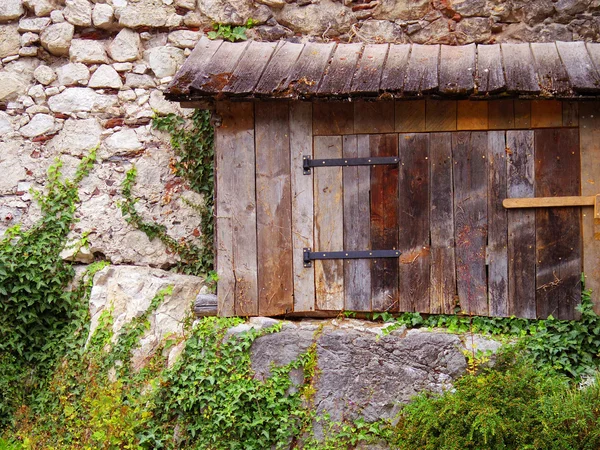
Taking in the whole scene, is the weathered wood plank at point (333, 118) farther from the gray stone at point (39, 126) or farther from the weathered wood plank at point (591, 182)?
the gray stone at point (39, 126)

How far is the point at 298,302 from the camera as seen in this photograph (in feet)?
17.1

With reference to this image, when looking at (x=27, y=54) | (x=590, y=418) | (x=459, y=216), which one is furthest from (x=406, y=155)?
(x=27, y=54)

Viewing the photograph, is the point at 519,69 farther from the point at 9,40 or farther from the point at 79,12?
the point at 9,40

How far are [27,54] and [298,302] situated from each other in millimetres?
3623

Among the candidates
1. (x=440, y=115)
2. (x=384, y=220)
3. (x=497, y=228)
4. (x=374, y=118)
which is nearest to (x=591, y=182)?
(x=497, y=228)

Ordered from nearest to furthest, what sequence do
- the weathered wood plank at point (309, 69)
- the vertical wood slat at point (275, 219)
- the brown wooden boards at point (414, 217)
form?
the weathered wood plank at point (309, 69), the brown wooden boards at point (414, 217), the vertical wood slat at point (275, 219)

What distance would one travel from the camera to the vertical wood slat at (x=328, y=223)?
5.16 m

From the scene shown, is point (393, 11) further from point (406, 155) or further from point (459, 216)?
point (459, 216)

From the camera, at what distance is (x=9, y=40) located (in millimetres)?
6273

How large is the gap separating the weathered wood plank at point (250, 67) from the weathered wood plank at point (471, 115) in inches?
62.8

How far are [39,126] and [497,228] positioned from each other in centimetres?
429

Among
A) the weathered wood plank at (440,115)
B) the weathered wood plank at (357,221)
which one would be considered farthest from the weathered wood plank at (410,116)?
the weathered wood plank at (357,221)

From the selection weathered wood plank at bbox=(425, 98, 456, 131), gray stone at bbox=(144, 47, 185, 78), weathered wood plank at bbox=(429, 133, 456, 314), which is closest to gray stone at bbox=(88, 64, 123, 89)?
gray stone at bbox=(144, 47, 185, 78)

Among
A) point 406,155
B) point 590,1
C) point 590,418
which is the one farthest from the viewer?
point 590,1
